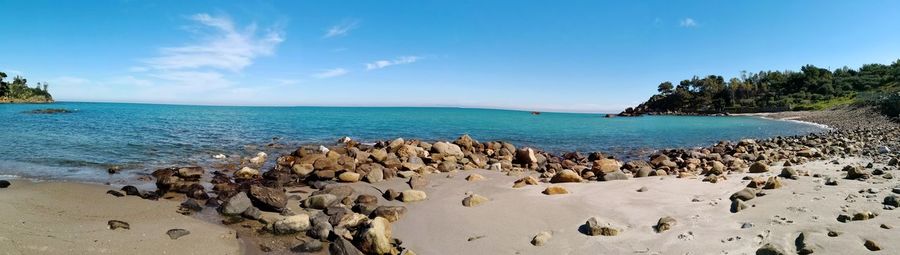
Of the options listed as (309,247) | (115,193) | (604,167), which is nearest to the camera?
(309,247)

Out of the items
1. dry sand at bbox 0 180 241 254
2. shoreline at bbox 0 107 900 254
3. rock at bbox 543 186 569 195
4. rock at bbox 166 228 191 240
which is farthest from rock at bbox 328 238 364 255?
rock at bbox 543 186 569 195

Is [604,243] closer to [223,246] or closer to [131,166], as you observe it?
[223,246]

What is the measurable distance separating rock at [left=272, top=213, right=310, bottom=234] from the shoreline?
7 cm

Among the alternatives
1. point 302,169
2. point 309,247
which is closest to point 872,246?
point 309,247

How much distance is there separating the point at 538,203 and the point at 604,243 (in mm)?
2606

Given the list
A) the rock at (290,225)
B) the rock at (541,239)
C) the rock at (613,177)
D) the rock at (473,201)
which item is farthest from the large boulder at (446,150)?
the rock at (541,239)

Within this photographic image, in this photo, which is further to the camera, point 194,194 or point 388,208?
point 194,194

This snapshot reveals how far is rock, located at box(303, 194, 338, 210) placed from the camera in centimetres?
926

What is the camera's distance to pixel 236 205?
28.4ft

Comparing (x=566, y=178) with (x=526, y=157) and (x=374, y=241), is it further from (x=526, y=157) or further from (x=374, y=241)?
(x=374, y=241)

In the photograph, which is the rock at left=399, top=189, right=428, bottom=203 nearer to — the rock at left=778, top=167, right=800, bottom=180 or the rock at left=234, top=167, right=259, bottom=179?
the rock at left=234, top=167, right=259, bottom=179

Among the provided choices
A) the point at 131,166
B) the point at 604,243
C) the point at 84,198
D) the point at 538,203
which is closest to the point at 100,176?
the point at 131,166

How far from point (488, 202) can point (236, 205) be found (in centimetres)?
529

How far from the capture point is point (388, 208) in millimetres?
8492
